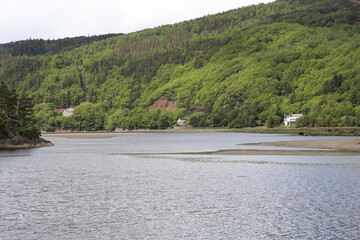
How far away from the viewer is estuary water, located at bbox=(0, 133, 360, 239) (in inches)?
1191

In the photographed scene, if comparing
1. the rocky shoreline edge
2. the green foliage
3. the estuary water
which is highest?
the green foliage

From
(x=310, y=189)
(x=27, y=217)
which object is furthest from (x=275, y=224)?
(x=27, y=217)

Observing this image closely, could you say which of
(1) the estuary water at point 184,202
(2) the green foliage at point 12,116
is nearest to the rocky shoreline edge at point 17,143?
(2) the green foliage at point 12,116

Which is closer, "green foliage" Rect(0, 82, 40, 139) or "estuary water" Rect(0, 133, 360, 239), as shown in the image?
"estuary water" Rect(0, 133, 360, 239)

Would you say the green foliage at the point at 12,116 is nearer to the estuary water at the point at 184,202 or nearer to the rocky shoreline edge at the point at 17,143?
the rocky shoreline edge at the point at 17,143

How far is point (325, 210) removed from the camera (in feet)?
116

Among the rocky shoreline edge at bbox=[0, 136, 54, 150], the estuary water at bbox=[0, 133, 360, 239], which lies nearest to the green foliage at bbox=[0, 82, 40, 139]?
the rocky shoreline edge at bbox=[0, 136, 54, 150]

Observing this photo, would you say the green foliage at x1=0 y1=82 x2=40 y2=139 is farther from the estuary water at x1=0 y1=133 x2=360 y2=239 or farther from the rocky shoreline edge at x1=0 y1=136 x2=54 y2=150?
the estuary water at x1=0 y1=133 x2=360 y2=239

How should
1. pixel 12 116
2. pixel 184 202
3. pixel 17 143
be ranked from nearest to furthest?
pixel 184 202 → pixel 12 116 → pixel 17 143

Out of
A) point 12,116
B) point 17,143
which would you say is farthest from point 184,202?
point 17,143

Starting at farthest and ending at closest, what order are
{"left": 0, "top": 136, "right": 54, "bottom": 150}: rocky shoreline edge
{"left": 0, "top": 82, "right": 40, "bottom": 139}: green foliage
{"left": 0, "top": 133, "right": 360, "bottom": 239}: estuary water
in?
{"left": 0, "top": 136, "right": 54, "bottom": 150}: rocky shoreline edge → {"left": 0, "top": 82, "right": 40, "bottom": 139}: green foliage → {"left": 0, "top": 133, "right": 360, "bottom": 239}: estuary water

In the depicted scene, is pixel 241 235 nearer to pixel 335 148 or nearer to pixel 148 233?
pixel 148 233

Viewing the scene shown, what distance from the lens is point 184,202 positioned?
130ft

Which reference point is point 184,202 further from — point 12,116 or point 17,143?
point 17,143
